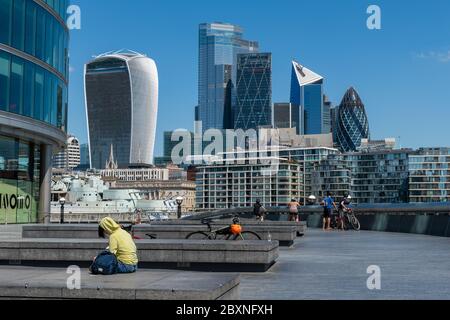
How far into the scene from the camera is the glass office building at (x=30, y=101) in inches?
1393

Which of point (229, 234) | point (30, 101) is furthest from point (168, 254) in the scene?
point (30, 101)

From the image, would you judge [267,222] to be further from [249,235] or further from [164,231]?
[249,235]

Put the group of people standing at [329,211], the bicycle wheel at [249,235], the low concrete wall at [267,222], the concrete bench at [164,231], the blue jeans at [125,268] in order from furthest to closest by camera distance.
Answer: the group of people standing at [329,211], the low concrete wall at [267,222], the concrete bench at [164,231], the bicycle wheel at [249,235], the blue jeans at [125,268]

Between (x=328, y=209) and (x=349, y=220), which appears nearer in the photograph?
(x=328, y=209)

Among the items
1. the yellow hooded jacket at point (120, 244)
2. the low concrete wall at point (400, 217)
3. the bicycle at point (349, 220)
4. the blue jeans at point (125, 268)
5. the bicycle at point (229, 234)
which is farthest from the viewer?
the bicycle at point (349, 220)

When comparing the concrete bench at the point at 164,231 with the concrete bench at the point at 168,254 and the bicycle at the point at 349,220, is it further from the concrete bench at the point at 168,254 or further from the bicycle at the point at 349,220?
the bicycle at the point at 349,220

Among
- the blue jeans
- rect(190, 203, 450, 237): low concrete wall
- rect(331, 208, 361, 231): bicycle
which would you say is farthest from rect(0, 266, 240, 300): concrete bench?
rect(331, 208, 361, 231): bicycle

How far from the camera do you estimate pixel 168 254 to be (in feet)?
46.0

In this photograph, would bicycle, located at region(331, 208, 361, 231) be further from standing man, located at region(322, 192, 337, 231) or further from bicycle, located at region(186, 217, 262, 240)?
bicycle, located at region(186, 217, 262, 240)

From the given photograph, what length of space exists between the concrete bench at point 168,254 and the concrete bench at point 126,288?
164 inches

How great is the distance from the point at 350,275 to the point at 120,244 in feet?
14.9

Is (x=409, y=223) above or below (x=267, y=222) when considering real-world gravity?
below

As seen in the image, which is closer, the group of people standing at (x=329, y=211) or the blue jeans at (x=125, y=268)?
the blue jeans at (x=125, y=268)

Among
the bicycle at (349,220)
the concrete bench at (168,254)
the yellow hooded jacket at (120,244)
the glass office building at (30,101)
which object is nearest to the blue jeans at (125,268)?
the yellow hooded jacket at (120,244)
